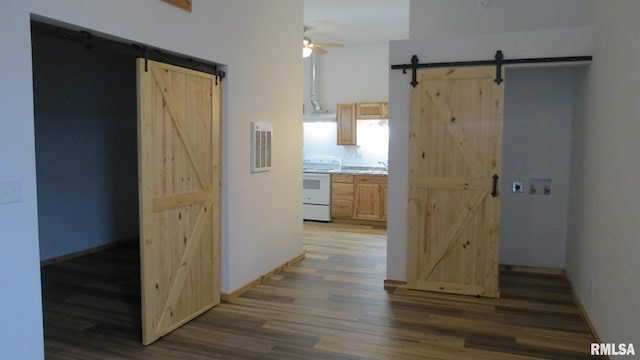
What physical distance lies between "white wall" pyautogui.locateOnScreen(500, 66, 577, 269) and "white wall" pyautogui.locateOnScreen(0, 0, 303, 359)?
8.21 feet

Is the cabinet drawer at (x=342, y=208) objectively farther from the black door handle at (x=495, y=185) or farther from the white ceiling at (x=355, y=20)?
the black door handle at (x=495, y=185)

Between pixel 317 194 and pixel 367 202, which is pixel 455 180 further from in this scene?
pixel 317 194

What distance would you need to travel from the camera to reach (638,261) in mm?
2533

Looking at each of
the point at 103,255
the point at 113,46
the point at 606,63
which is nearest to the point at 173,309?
the point at 113,46

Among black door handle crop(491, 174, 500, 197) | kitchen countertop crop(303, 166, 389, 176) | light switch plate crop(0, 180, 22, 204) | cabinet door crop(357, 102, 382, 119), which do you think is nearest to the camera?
light switch plate crop(0, 180, 22, 204)

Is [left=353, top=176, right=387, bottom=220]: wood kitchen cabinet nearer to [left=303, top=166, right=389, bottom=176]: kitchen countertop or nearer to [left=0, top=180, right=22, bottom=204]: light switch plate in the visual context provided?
[left=303, top=166, right=389, bottom=176]: kitchen countertop

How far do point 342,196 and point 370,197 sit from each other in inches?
21.2

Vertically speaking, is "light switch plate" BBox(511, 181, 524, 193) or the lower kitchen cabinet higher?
"light switch plate" BBox(511, 181, 524, 193)

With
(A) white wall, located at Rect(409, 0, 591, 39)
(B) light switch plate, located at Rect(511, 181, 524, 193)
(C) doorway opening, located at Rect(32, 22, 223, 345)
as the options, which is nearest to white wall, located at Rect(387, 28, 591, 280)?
(A) white wall, located at Rect(409, 0, 591, 39)

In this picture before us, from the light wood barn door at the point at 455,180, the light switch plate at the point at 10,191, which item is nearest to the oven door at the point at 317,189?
the light wood barn door at the point at 455,180

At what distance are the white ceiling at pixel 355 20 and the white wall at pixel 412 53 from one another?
75.3 inches

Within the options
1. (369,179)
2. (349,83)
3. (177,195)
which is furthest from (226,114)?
(349,83)

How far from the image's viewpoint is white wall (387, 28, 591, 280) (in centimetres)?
420

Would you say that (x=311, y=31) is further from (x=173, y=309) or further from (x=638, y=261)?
(x=638, y=261)
